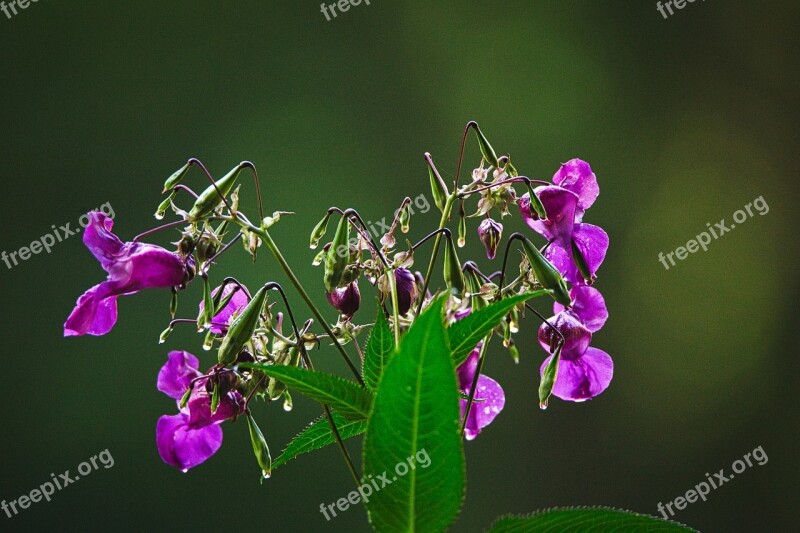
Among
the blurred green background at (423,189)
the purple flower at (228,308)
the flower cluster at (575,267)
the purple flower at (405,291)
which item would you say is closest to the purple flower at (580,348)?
the flower cluster at (575,267)

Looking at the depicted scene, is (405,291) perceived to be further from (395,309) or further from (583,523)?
(583,523)

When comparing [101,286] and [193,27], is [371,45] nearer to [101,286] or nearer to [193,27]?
[193,27]

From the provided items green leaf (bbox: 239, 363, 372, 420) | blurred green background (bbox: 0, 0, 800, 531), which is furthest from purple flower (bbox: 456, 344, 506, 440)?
blurred green background (bbox: 0, 0, 800, 531)

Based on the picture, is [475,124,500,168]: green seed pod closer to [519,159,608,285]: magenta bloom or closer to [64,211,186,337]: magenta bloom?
[519,159,608,285]: magenta bloom

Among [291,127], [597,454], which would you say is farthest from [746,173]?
[291,127]

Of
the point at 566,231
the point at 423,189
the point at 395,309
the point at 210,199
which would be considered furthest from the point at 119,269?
the point at 423,189

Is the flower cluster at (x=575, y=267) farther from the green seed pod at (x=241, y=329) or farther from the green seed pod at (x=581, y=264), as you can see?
the green seed pod at (x=241, y=329)
